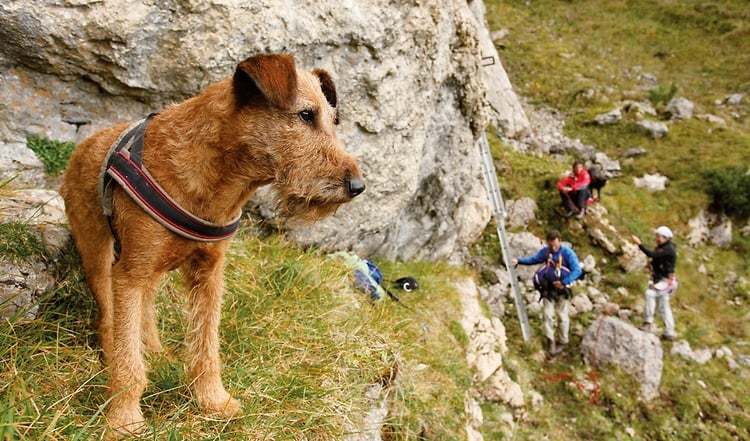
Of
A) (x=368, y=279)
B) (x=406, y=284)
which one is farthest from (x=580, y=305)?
(x=368, y=279)

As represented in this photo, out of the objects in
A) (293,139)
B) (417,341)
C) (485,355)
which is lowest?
(485,355)

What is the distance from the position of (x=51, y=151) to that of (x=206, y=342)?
3.33 meters

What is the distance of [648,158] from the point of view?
57.3ft

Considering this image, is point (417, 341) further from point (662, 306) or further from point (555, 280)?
point (662, 306)

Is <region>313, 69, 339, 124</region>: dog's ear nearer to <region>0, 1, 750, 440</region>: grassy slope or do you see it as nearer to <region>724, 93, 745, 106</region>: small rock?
<region>0, 1, 750, 440</region>: grassy slope

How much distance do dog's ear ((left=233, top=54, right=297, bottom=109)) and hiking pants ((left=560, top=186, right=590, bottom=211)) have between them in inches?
475

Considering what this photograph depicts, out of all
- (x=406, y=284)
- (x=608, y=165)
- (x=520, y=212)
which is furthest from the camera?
(x=608, y=165)

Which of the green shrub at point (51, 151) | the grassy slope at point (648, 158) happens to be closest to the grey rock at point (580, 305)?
the grassy slope at point (648, 158)

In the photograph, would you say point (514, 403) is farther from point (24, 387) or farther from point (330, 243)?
point (24, 387)

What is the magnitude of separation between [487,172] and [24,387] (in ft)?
35.5

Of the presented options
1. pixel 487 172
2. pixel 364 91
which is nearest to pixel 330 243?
pixel 364 91

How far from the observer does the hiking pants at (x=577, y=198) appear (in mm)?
12953

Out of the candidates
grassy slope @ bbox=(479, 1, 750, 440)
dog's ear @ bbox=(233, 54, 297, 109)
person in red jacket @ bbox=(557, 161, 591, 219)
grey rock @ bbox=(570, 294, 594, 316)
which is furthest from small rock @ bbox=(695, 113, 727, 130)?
dog's ear @ bbox=(233, 54, 297, 109)

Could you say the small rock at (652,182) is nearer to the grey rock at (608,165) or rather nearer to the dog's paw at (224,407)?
the grey rock at (608,165)
